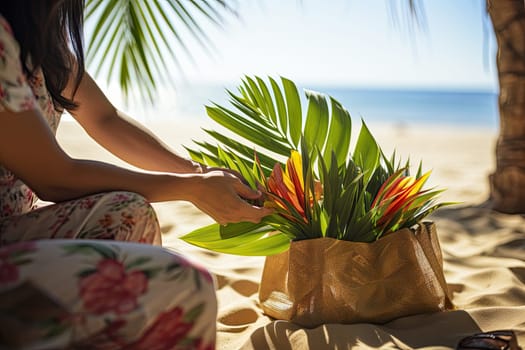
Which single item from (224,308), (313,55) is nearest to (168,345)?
(224,308)

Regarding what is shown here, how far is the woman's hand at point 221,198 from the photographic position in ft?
3.43

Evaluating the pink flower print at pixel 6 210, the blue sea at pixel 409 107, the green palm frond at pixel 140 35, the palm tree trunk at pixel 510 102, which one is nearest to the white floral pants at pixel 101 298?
the pink flower print at pixel 6 210

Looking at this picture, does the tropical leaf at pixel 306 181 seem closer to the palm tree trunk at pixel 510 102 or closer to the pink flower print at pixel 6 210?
the pink flower print at pixel 6 210

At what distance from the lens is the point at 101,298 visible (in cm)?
74

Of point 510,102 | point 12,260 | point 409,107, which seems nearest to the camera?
point 12,260

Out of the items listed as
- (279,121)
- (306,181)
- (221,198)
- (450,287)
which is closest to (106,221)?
(221,198)

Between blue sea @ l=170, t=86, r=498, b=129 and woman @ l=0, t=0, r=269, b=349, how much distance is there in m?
13.6

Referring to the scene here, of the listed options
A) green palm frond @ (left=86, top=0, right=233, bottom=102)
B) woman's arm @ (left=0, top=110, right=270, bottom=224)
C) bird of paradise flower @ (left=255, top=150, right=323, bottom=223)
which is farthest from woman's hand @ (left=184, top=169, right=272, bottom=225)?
green palm frond @ (left=86, top=0, right=233, bottom=102)

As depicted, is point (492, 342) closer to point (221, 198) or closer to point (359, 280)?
point (359, 280)

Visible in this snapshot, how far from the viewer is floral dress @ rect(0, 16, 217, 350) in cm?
70

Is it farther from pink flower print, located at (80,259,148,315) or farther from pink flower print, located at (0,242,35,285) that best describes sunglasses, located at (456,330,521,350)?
pink flower print, located at (0,242,35,285)

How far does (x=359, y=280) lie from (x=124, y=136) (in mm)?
567

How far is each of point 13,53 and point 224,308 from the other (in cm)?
83

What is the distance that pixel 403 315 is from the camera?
1.30 metres
